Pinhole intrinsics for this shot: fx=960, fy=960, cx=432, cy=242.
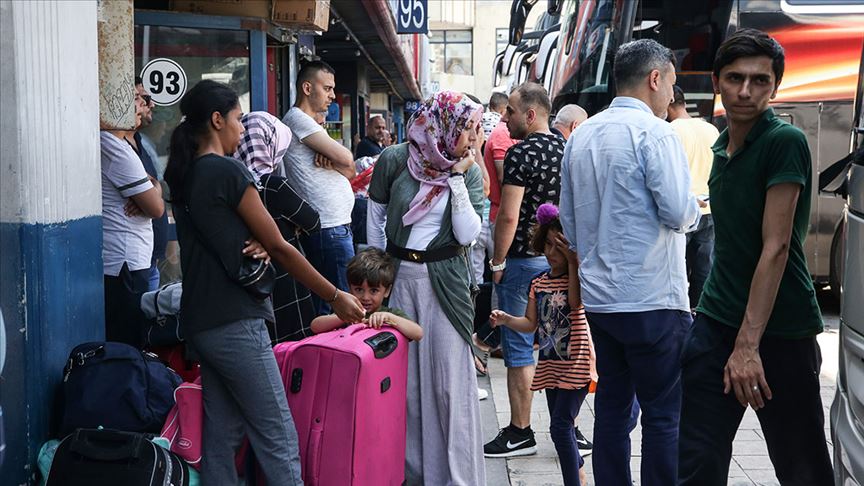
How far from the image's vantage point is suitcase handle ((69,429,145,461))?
11.0ft

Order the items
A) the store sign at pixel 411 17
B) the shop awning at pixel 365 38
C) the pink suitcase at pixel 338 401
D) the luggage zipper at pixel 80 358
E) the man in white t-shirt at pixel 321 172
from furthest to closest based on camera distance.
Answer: the store sign at pixel 411 17 < the shop awning at pixel 365 38 < the man in white t-shirt at pixel 321 172 < the pink suitcase at pixel 338 401 < the luggage zipper at pixel 80 358

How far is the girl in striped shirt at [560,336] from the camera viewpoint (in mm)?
4297

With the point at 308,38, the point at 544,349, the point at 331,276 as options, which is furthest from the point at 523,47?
the point at 544,349

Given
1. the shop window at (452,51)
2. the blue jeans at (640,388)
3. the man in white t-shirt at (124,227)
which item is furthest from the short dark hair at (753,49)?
the shop window at (452,51)

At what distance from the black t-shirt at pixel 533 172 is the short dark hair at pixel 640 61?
4.44ft

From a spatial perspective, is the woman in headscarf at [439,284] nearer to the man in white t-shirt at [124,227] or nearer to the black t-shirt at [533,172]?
the black t-shirt at [533,172]

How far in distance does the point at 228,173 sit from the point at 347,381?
3.16 feet

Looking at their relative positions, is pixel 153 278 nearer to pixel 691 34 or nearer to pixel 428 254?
pixel 428 254

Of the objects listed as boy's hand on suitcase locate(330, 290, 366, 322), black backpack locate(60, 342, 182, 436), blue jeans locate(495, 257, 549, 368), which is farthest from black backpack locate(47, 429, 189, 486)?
blue jeans locate(495, 257, 549, 368)

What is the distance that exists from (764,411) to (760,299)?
0.41m

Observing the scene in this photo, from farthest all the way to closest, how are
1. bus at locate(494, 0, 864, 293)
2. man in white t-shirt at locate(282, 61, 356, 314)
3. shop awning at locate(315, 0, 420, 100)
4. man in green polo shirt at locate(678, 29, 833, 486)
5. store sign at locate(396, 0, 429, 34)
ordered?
1. store sign at locate(396, 0, 429, 34)
2. shop awning at locate(315, 0, 420, 100)
3. bus at locate(494, 0, 864, 293)
4. man in white t-shirt at locate(282, 61, 356, 314)
5. man in green polo shirt at locate(678, 29, 833, 486)

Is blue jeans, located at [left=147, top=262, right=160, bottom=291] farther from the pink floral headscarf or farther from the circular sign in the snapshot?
the circular sign

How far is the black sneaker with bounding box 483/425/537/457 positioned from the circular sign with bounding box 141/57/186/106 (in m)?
3.64

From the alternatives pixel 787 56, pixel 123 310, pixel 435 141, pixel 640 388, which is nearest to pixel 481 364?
pixel 435 141
